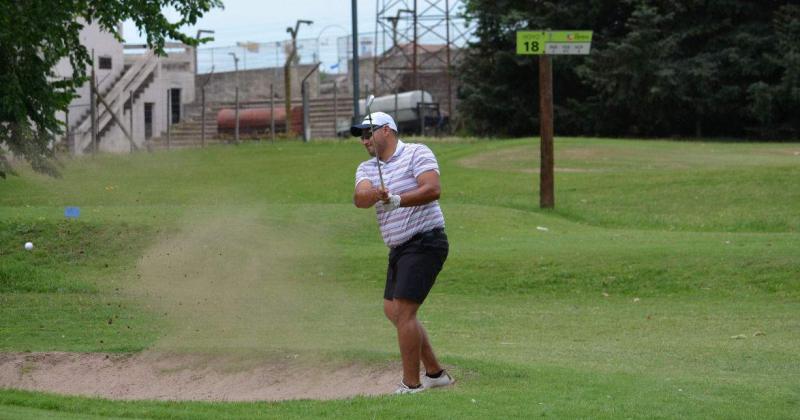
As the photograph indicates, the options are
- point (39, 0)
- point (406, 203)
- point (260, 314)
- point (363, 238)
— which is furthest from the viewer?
point (363, 238)

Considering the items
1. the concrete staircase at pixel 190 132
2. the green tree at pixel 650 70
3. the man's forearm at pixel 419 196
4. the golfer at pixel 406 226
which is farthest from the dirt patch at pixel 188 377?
the green tree at pixel 650 70

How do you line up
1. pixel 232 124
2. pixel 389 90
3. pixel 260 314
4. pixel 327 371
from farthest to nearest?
pixel 389 90 → pixel 232 124 → pixel 260 314 → pixel 327 371

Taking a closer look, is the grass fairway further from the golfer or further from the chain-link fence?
the chain-link fence

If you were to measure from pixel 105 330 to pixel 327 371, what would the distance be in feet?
13.2

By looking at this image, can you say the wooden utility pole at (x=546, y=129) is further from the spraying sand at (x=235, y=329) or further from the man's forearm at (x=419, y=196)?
the man's forearm at (x=419, y=196)

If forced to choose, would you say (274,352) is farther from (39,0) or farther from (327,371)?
(39,0)

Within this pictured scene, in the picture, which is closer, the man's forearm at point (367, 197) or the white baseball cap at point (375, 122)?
the man's forearm at point (367, 197)

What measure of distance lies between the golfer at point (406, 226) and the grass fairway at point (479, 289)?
45 centimetres

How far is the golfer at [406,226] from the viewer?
8625 mm

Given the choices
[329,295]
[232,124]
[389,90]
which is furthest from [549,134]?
[389,90]

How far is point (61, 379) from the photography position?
10.4m

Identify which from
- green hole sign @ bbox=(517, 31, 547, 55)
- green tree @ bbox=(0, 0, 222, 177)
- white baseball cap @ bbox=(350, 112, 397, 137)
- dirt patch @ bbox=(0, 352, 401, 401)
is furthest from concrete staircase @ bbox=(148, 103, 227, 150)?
white baseball cap @ bbox=(350, 112, 397, 137)

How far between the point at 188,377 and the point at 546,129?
47.1 ft

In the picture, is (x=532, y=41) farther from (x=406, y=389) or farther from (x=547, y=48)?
(x=406, y=389)
